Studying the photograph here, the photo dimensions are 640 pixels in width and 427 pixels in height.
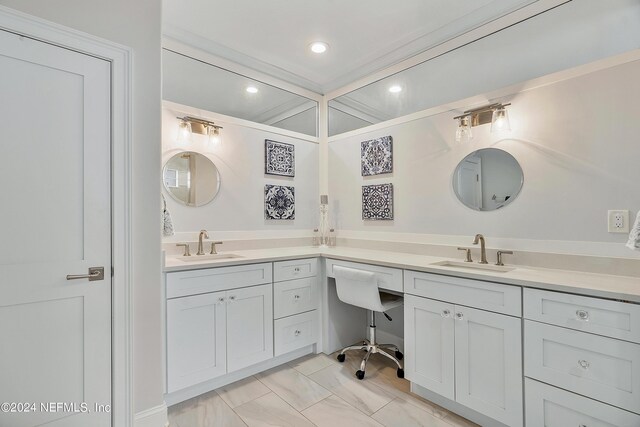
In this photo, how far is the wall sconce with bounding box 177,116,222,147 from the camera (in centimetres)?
248

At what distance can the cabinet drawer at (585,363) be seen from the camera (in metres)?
1.28

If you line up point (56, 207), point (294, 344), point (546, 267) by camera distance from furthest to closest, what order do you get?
1. point (294, 344)
2. point (546, 267)
3. point (56, 207)

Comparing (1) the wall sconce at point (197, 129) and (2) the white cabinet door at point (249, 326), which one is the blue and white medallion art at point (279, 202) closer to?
(1) the wall sconce at point (197, 129)

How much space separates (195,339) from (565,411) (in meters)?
2.05

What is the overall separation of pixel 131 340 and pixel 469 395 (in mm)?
1903

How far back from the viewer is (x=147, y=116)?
1.72m

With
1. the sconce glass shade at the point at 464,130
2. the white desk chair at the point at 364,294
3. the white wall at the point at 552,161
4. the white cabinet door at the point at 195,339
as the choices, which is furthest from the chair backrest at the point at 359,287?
the sconce glass shade at the point at 464,130

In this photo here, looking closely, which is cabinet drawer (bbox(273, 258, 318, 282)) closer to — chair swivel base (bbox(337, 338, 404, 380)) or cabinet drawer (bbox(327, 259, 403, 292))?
cabinet drawer (bbox(327, 259, 403, 292))

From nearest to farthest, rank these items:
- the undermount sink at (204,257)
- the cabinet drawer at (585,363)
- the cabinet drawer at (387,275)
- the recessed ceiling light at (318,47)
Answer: the cabinet drawer at (585,363)
the cabinet drawer at (387,275)
the undermount sink at (204,257)
the recessed ceiling light at (318,47)

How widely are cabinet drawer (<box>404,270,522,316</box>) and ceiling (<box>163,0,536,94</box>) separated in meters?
1.88

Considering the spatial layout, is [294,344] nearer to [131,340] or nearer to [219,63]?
[131,340]

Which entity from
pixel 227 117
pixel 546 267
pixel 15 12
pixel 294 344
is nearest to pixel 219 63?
pixel 227 117

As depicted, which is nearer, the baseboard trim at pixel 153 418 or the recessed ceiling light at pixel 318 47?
the baseboard trim at pixel 153 418

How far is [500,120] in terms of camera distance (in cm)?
216
